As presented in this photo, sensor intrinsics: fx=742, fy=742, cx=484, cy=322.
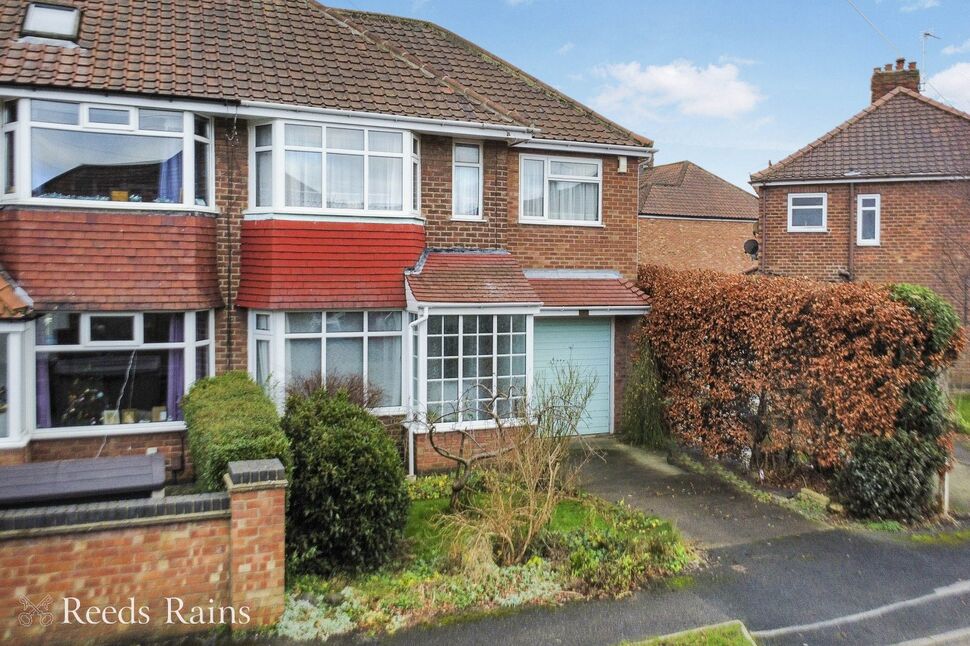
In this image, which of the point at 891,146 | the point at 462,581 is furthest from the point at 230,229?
the point at 891,146

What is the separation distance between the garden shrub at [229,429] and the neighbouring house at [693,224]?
21.5 metres

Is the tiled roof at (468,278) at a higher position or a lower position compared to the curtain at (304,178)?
lower

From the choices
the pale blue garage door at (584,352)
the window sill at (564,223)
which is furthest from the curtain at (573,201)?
the pale blue garage door at (584,352)

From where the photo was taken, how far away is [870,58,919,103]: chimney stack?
70.3 feet

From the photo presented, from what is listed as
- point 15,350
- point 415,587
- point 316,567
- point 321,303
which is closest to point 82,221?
point 15,350

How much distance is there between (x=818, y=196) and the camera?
1950 centimetres

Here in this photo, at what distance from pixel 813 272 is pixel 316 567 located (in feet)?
54.7

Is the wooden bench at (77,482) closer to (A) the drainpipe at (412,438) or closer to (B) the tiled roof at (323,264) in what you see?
(B) the tiled roof at (323,264)

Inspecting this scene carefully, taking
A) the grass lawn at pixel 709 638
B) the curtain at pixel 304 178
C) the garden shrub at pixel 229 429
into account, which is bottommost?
the grass lawn at pixel 709 638

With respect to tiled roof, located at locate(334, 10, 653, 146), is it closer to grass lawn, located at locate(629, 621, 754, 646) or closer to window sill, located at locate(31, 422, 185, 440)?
window sill, located at locate(31, 422, 185, 440)

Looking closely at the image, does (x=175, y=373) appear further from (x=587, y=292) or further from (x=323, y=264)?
(x=587, y=292)

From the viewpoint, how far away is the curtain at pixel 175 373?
32.8ft

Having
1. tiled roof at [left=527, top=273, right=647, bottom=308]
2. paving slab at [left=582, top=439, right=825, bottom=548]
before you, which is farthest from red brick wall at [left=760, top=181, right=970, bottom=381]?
Answer: paving slab at [left=582, top=439, right=825, bottom=548]

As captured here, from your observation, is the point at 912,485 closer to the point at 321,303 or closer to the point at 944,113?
the point at 321,303
